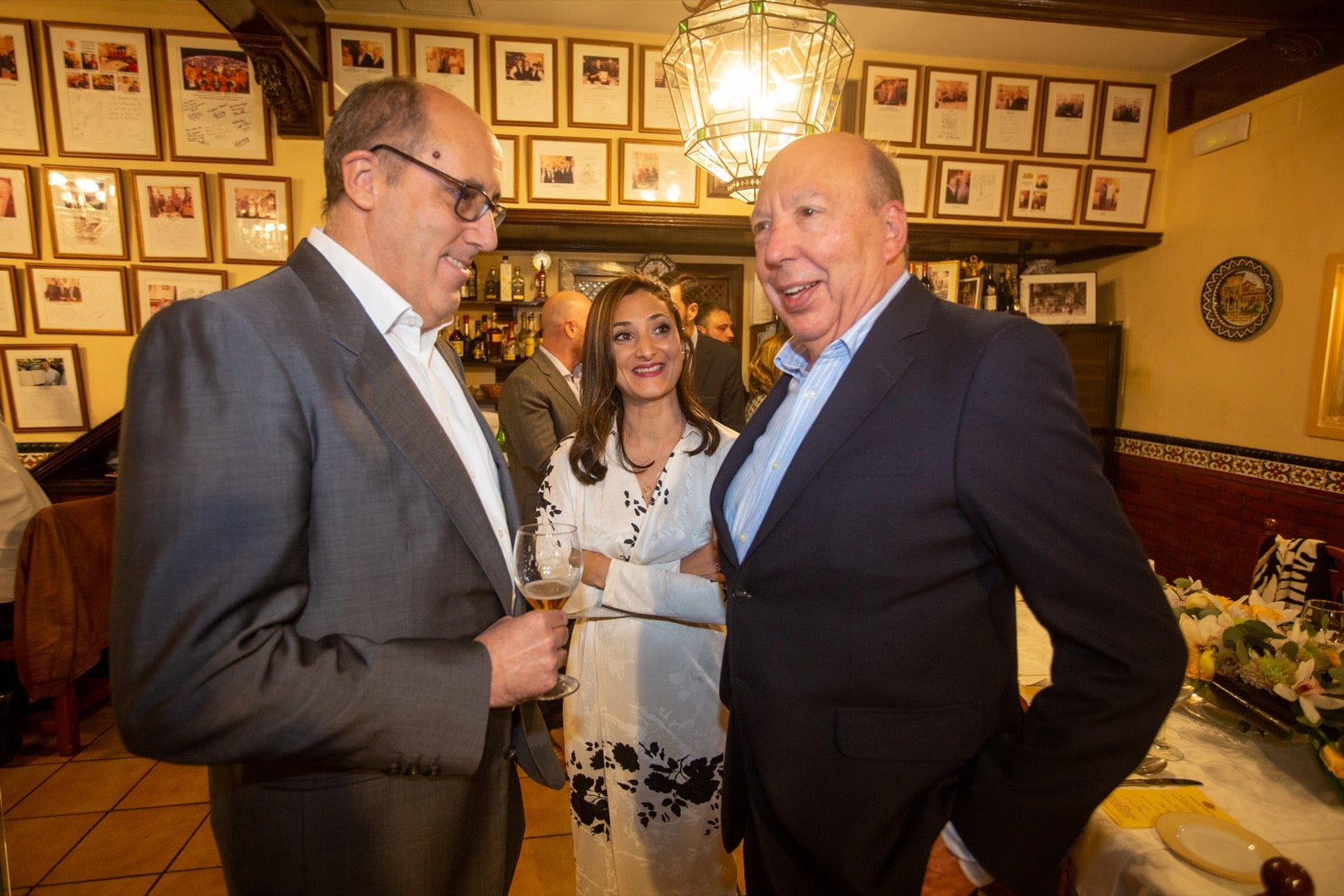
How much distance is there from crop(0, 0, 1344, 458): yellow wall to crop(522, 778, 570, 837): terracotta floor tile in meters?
3.35

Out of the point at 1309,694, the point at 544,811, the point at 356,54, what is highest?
the point at 356,54

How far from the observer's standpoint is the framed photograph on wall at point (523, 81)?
395 centimetres

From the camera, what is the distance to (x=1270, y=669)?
55.4 inches

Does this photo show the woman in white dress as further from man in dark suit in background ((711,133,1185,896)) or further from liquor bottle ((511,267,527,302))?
liquor bottle ((511,267,527,302))

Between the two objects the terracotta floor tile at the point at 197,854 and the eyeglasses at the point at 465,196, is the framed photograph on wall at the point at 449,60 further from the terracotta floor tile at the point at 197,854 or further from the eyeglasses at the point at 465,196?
the terracotta floor tile at the point at 197,854

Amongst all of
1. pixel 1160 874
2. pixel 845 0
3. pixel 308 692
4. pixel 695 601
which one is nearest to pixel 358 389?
pixel 308 692

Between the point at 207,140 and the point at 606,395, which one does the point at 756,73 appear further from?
the point at 207,140

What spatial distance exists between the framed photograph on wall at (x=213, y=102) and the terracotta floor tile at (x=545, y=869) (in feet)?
13.3

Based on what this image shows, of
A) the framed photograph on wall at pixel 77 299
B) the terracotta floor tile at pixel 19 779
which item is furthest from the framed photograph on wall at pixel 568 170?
the terracotta floor tile at pixel 19 779

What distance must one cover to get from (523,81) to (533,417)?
86.6 inches

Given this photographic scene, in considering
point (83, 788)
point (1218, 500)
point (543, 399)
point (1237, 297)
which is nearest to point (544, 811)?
point (543, 399)

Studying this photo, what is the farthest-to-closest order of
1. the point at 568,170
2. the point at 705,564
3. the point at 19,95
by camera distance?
1. the point at 568,170
2. the point at 19,95
3. the point at 705,564

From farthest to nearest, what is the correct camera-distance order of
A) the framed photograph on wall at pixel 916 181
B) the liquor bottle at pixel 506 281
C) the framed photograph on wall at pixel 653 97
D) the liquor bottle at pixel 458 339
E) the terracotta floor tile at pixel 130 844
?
the liquor bottle at pixel 506 281, the liquor bottle at pixel 458 339, the framed photograph on wall at pixel 916 181, the framed photograph on wall at pixel 653 97, the terracotta floor tile at pixel 130 844

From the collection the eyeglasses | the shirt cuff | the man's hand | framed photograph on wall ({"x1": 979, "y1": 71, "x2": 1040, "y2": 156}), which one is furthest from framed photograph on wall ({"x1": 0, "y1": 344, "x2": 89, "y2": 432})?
framed photograph on wall ({"x1": 979, "y1": 71, "x2": 1040, "y2": 156})
